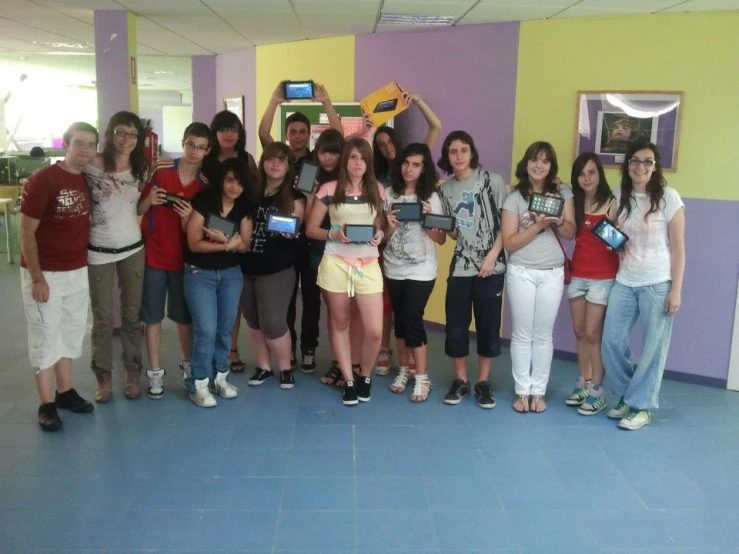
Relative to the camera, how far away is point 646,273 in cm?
323

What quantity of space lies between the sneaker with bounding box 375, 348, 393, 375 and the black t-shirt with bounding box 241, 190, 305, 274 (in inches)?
38.2

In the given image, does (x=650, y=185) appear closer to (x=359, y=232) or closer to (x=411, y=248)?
(x=411, y=248)

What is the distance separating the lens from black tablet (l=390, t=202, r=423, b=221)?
338cm

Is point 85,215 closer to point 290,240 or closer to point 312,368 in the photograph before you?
point 290,240

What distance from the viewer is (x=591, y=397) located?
3564 millimetres

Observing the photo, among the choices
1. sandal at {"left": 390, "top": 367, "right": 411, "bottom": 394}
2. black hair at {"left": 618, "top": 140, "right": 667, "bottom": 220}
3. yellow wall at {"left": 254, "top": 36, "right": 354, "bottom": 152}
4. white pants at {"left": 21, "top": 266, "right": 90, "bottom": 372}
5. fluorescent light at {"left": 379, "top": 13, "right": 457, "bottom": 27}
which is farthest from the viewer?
yellow wall at {"left": 254, "top": 36, "right": 354, "bottom": 152}

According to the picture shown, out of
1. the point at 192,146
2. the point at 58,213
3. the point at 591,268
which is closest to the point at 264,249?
the point at 192,146

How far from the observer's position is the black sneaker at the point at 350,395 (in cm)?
359

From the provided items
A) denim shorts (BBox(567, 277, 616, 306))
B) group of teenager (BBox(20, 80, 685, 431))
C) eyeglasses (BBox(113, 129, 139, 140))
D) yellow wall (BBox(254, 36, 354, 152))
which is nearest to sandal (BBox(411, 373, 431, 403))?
group of teenager (BBox(20, 80, 685, 431))

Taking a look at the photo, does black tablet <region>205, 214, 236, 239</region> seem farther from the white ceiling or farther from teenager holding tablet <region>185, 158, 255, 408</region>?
the white ceiling

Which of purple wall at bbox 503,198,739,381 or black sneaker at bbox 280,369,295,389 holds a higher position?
purple wall at bbox 503,198,739,381

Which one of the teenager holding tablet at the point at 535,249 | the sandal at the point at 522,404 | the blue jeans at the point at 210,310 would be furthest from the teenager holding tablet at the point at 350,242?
the sandal at the point at 522,404

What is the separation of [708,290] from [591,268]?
3.70ft

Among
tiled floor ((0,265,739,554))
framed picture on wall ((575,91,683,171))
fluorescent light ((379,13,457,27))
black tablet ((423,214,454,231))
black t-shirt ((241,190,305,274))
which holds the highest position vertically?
fluorescent light ((379,13,457,27))
